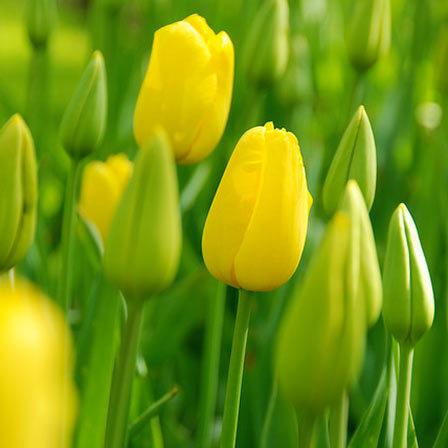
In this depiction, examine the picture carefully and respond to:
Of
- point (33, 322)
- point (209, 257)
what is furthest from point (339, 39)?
point (33, 322)

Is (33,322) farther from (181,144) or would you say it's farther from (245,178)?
(181,144)

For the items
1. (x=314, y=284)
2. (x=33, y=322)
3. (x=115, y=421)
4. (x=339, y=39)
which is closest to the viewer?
(x=33, y=322)

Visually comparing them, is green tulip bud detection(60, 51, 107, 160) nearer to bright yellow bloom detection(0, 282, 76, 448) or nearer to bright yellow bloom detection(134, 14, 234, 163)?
bright yellow bloom detection(134, 14, 234, 163)

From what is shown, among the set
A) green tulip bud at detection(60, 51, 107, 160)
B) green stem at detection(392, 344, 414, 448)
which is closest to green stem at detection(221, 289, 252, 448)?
green stem at detection(392, 344, 414, 448)

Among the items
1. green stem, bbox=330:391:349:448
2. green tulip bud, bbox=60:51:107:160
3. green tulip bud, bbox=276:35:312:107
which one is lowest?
green stem, bbox=330:391:349:448

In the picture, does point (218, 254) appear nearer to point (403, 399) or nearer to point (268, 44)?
point (403, 399)

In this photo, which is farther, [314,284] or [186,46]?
[186,46]

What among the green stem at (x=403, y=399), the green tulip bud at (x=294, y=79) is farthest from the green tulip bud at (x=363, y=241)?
the green tulip bud at (x=294, y=79)
